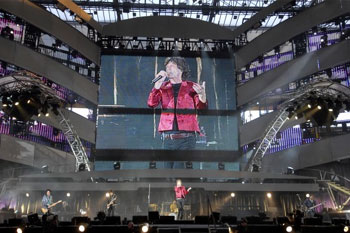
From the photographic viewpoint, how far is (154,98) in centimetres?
3391

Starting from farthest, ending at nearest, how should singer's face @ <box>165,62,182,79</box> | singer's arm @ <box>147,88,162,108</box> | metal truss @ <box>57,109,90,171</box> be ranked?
1. singer's face @ <box>165,62,182,79</box>
2. singer's arm @ <box>147,88,162,108</box>
3. metal truss @ <box>57,109,90,171</box>

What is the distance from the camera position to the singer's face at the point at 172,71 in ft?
114

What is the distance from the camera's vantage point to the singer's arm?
111 feet

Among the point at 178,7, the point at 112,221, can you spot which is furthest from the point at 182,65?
the point at 112,221

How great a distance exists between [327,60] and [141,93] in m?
15.9

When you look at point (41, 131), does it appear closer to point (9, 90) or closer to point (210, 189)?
point (9, 90)

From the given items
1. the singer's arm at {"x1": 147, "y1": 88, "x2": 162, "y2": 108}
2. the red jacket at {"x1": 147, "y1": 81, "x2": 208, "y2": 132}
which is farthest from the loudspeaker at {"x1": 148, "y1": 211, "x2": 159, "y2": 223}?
the singer's arm at {"x1": 147, "y1": 88, "x2": 162, "y2": 108}

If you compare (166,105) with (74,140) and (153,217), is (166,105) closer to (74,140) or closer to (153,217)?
(74,140)

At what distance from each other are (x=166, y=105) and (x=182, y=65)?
440cm

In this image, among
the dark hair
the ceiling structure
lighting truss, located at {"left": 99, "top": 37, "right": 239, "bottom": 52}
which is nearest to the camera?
the dark hair

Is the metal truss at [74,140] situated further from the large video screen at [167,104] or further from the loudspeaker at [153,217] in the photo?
the loudspeaker at [153,217]

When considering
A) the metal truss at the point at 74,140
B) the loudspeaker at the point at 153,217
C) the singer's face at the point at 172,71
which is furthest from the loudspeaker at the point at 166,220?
the singer's face at the point at 172,71

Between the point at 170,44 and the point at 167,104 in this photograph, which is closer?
the point at 167,104

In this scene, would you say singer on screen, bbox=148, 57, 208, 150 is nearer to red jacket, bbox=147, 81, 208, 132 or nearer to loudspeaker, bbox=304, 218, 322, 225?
red jacket, bbox=147, 81, 208, 132
